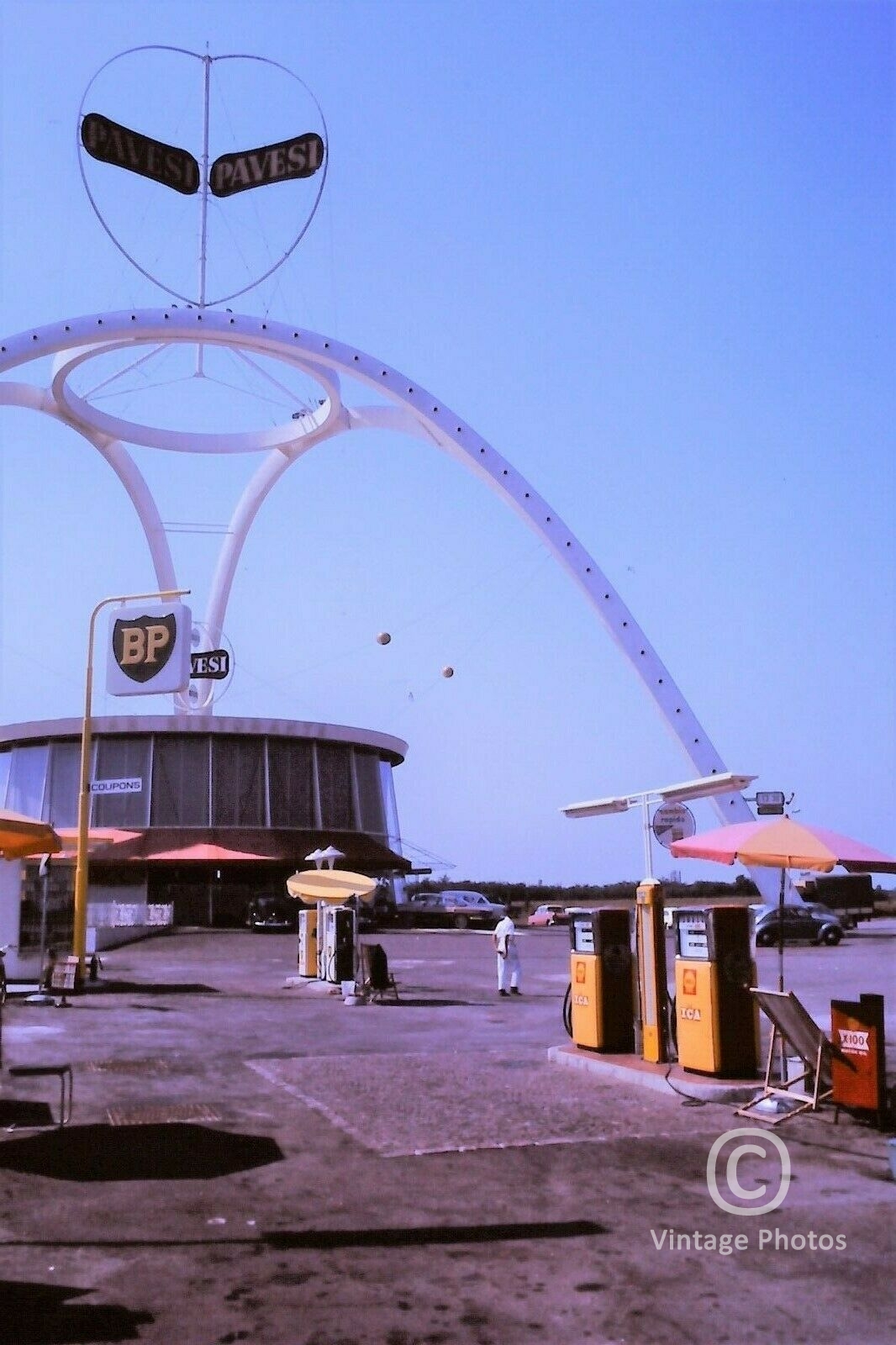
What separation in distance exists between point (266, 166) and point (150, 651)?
21801 millimetres

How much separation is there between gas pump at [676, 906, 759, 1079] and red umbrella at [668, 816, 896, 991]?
52 centimetres

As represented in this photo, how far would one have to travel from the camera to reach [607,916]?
13695 millimetres

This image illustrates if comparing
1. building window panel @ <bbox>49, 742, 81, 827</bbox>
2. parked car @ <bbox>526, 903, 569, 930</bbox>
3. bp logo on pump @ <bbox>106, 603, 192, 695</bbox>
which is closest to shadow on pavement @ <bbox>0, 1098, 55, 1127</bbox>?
bp logo on pump @ <bbox>106, 603, 192, 695</bbox>

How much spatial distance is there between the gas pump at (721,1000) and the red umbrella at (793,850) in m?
0.52

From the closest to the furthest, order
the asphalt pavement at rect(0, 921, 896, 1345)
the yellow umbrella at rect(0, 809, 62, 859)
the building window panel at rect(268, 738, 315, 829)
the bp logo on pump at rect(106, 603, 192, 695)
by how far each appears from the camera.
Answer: the asphalt pavement at rect(0, 921, 896, 1345)
the yellow umbrella at rect(0, 809, 62, 859)
the bp logo on pump at rect(106, 603, 192, 695)
the building window panel at rect(268, 738, 315, 829)

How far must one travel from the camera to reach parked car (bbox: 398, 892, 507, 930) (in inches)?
2111

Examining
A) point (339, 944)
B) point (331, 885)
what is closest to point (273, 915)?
point (339, 944)

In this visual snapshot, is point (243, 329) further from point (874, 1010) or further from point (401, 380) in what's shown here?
point (874, 1010)

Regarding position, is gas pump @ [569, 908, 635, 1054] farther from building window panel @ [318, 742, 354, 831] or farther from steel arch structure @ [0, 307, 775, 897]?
building window panel @ [318, 742, 354, 831]

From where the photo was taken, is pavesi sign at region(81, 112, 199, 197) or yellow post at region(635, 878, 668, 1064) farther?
pavesi sign at region(81, 112, 199, 197)

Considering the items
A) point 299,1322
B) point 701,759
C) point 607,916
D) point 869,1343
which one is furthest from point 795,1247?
point 701,759

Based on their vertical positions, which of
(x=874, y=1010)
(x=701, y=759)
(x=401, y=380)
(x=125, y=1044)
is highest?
(x=401, y=380)

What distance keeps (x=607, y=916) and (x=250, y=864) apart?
43.3m

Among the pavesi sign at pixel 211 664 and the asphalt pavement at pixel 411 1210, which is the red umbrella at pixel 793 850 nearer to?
the asphalt pavement at pixel 411 1210
